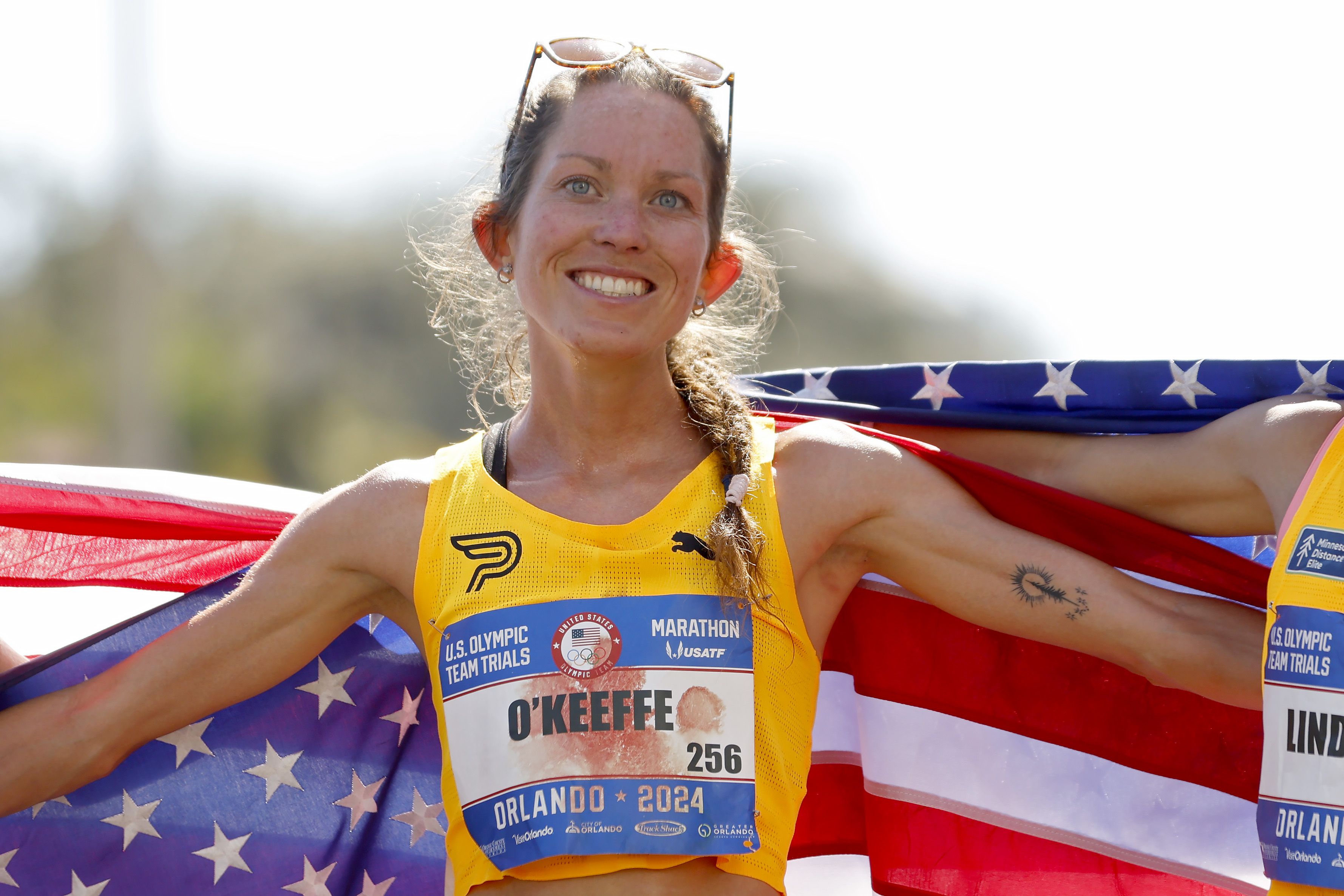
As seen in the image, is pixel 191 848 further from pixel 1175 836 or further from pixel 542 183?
pixel 1175 836

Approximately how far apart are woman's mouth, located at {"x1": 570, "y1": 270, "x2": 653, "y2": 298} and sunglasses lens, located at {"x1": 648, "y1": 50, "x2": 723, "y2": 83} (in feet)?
1.93

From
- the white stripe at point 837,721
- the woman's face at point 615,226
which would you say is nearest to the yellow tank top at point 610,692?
the woman's face at point 615,226

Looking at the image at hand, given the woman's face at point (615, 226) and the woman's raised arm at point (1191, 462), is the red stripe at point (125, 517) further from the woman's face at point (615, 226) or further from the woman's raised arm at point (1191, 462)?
the woman's raised arm at point (1191, 462)

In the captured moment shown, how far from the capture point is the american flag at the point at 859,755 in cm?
346

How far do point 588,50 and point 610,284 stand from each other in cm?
65

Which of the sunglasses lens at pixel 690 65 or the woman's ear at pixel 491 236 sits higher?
the sunglasses lens at pixel 690 65

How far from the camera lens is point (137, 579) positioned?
Result: 12.5 feet

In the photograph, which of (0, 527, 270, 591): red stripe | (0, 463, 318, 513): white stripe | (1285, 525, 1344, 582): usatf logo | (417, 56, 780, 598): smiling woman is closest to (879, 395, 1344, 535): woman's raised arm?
(1285, 525, 1344, 582): usatf logo

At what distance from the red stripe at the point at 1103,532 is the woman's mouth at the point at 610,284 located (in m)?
0.67

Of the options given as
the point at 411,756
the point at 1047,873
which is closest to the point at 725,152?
the point at 411,756

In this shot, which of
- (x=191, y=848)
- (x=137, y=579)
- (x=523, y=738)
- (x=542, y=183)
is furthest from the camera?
(x=137, y=579)

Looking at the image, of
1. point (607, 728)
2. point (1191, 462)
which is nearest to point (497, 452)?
point (607, 728)

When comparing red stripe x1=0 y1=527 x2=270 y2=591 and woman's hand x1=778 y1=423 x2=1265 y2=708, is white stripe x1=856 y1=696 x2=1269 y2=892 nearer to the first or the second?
woman's hand x1=778 y1=423 x2=1265 y2=708

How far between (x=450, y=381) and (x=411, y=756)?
31.9 meters
